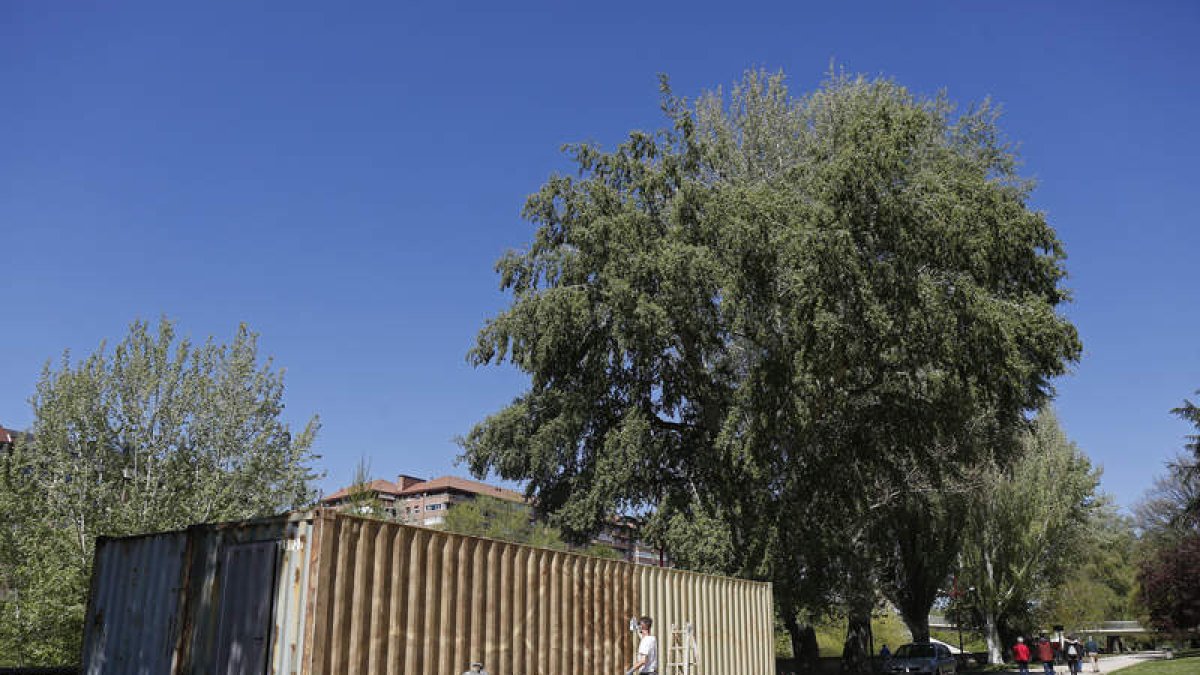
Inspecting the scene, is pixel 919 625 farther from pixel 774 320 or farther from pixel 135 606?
pixel 135 606

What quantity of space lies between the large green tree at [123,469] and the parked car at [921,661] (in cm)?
2179

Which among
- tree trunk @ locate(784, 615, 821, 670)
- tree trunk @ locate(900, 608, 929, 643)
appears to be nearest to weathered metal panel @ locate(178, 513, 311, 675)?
tree trunk @ locate(784, 615, 821, 670)

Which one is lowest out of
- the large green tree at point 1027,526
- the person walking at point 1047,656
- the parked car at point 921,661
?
the parked car at point 921,661

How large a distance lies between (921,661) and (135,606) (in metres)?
28.1

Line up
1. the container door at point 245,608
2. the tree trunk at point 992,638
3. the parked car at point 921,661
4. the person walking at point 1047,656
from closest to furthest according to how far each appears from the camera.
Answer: the container door at point 245,608 → the person walking at point 1047,656 → the parked car at point 921,661 → the tree trunk at point 992,638

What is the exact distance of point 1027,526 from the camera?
38.4 metres

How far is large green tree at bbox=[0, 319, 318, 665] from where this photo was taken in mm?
20031

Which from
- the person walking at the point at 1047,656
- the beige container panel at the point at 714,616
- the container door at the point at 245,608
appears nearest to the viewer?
the container door at the point at 245,608

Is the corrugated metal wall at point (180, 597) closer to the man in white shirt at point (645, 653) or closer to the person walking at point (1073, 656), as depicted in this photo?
the man in white shirt at point (645, 653)

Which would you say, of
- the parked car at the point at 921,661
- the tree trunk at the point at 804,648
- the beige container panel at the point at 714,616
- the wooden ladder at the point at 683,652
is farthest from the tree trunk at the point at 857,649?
the wooden ladder at the point at 683,652

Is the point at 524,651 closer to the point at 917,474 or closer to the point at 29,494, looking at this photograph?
the point at 29,494

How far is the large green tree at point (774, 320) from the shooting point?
21859 millimetres

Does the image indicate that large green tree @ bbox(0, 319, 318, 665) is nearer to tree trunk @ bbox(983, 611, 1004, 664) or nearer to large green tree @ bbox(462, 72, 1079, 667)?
large green tree @ bbox(462, 72, 1079, 667)

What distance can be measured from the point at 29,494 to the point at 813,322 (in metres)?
20.8
